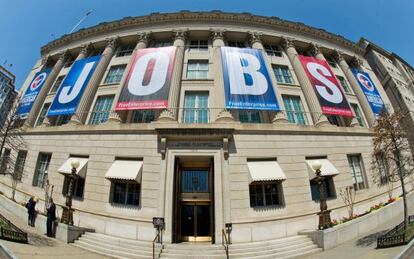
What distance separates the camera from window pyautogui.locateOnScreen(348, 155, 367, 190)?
746 inches

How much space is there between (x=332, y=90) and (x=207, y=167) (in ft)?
48.6

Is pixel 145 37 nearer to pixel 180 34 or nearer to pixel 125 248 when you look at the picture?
pixel 180 34

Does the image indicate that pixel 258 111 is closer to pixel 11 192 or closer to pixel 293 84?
pixel 293 84

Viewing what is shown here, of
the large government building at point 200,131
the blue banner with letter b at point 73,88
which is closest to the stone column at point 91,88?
the large government building at point 200,131

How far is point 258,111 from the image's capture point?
66.4 feet

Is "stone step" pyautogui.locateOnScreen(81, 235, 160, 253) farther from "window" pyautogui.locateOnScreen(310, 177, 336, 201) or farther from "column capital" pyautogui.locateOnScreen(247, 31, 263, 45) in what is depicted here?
"column capital" pyautogui.locateOnScreen(247, 31, 263, 45)

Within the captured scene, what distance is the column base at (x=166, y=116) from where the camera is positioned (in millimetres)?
17531

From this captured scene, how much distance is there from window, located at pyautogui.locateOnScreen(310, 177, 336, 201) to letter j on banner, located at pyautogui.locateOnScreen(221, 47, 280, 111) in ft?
21.4

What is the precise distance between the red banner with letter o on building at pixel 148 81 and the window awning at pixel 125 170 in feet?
15.8

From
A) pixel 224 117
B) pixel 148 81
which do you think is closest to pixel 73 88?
pixel 148 81

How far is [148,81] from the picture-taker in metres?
19.6

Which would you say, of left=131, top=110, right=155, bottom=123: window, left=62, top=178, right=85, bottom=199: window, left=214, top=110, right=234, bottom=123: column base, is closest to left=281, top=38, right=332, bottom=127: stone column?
left=214, top=110, right=234, bottom=123: column base

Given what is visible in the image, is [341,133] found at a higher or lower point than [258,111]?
lower

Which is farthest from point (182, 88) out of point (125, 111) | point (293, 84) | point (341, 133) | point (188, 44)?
point (341, 133)
